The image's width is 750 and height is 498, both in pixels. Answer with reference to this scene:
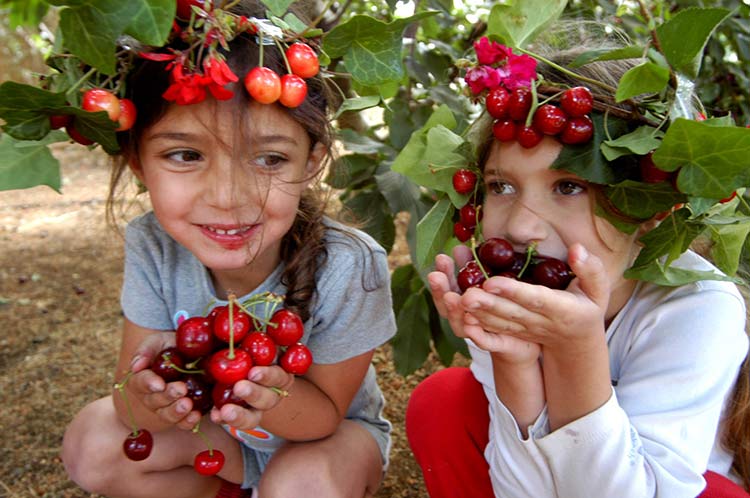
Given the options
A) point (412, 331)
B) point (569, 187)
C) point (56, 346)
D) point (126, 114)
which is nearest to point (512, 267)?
point (569, 187)

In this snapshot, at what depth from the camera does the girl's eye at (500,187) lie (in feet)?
3.12

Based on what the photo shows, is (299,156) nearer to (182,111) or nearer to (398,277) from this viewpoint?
(182,111)

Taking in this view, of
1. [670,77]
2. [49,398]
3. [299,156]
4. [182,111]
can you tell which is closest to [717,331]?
[670,77]

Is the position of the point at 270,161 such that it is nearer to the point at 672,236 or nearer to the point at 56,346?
the point at 672,236

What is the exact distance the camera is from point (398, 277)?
1.65m

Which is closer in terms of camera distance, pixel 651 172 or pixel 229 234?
pixel 651 172

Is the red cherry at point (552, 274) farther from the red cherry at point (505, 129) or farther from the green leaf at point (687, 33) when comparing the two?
the green leaf at point (687, 33)

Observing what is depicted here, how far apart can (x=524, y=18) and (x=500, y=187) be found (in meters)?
0.24

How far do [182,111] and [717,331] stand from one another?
821 mm

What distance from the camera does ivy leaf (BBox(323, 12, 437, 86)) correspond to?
0.86 meters

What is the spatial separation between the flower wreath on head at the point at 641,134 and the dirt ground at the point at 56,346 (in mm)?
879

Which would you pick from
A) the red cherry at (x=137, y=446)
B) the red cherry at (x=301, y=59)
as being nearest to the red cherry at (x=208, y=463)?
the red cherry at (x=137, y=446)

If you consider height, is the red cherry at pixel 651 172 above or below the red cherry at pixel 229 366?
above

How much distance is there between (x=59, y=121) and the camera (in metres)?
0.81
